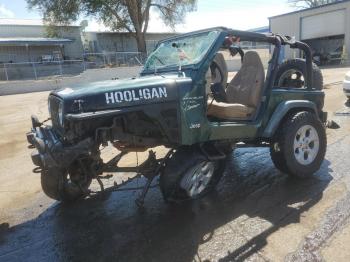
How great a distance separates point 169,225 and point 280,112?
2.05 meters

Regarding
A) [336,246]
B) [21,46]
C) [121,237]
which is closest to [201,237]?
[121,237]

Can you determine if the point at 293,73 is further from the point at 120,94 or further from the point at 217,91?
the point at 120,94

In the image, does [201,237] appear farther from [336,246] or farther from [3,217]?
[3,217]

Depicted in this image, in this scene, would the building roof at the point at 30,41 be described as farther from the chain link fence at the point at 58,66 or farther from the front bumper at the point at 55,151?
the front bumper at the point at 55,151

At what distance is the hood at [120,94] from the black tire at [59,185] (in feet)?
3.32

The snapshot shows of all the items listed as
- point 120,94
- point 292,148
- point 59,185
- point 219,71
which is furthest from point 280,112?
point 59,185

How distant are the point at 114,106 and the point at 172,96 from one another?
23.7 inches

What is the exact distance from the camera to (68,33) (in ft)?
121

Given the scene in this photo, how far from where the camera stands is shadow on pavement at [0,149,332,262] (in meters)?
3.48

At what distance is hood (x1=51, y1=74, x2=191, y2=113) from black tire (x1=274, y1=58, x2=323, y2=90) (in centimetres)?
181

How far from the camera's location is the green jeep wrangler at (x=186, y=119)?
3645 mm

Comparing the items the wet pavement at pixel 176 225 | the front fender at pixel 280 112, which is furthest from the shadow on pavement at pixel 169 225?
the front fender at pixel 280 112

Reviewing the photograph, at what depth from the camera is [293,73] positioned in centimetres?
539

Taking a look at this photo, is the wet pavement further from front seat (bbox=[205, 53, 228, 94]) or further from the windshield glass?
the windshield glass
